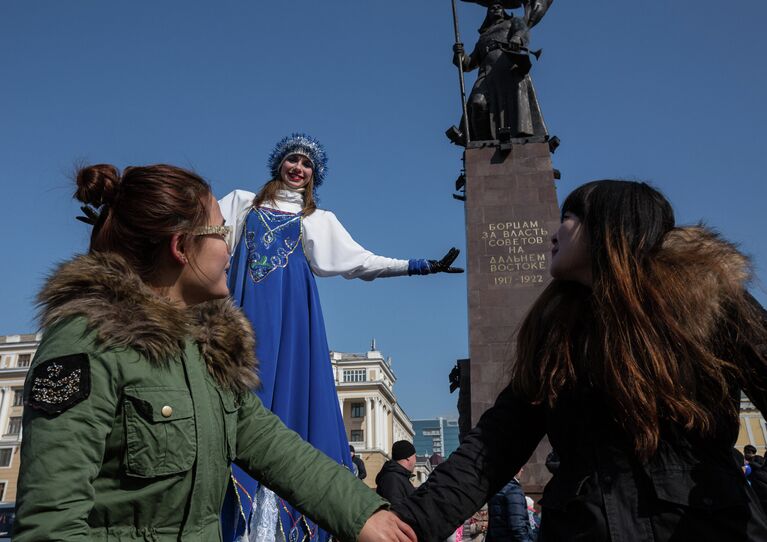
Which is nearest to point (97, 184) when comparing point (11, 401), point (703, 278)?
point (703, 278)

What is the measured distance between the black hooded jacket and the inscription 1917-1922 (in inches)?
148

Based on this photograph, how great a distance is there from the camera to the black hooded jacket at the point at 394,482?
20.2 feet

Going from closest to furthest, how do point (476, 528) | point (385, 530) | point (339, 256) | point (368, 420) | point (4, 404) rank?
point (385, 530) → point (339, 256) → point (476, 528) → point (4, 404) → point (368, 420)

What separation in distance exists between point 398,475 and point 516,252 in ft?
14.4

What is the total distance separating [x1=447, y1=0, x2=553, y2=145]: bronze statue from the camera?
36.0ft

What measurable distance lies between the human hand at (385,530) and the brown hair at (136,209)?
1.07m

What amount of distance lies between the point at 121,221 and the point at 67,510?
90 centimetres

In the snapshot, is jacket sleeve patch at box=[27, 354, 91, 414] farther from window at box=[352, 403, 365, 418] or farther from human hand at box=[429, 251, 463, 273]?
window at box=[352, 403, 365, 418]

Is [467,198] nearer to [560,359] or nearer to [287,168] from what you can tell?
[287,168]

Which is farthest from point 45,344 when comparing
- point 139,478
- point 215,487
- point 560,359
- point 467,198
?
point 467,198

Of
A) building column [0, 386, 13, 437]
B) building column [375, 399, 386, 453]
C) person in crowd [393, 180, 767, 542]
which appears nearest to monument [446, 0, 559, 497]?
person in crowd [393, 180, 767, 542]

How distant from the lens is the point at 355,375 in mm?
71500

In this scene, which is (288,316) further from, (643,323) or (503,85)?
(503,85)

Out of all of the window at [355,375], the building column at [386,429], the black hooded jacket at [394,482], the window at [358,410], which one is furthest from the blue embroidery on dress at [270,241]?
the window at [355,375]
